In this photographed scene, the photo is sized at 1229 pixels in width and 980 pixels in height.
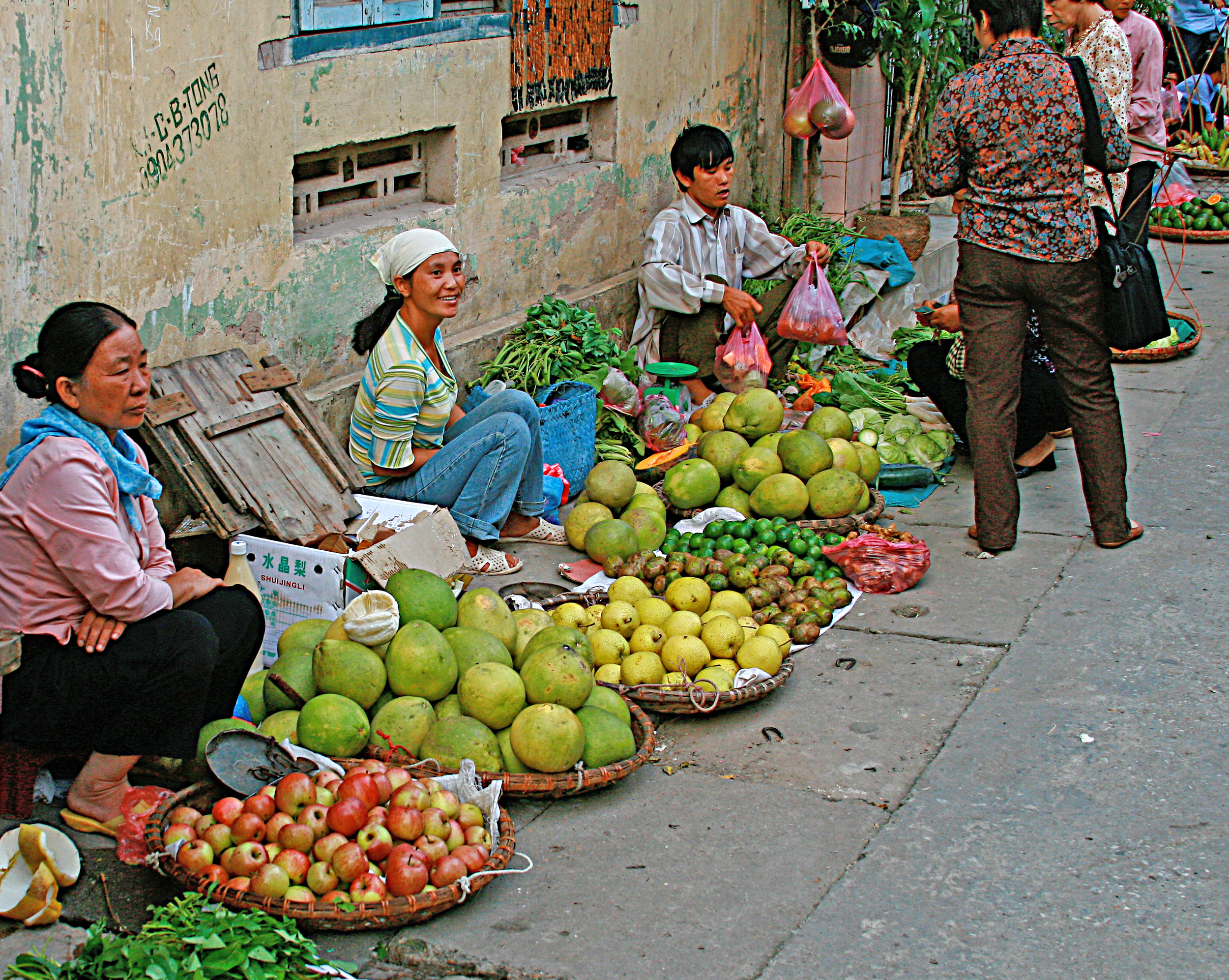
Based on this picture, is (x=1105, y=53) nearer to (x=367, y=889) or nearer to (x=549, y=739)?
(x=549, y=739)

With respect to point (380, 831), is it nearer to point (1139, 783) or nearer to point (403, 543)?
point (403, 543)

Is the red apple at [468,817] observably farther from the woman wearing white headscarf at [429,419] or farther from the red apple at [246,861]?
the woman wearing white headscarf at [429,419]

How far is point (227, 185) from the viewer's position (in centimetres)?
456

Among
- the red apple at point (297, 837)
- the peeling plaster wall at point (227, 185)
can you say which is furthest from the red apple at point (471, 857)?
the peeling plaster wall at point (227, 185)

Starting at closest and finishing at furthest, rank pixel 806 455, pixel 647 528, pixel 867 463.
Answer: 1. pixel 647 528
2. pixel 806 455
3. pixel 867 463

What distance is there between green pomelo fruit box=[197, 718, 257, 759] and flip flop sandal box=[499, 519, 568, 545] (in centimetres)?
197

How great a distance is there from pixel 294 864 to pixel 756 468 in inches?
120

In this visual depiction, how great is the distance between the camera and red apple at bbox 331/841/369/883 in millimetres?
2900

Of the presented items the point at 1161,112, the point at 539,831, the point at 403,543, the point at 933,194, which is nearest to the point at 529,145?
the point at 933,194

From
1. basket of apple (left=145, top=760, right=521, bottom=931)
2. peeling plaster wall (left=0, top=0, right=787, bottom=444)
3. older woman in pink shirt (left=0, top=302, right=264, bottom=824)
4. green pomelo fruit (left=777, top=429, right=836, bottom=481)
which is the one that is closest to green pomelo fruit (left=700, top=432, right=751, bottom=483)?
green pomelo fruit (left=777, top=429, right=836, bottom=481)

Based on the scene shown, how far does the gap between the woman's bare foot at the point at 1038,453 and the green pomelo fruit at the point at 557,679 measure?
319 centimetres

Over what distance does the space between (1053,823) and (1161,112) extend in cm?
542

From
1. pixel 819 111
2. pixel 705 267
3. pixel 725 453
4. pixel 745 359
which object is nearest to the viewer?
pixel 725 453

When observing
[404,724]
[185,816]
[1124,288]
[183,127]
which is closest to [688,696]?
[404,724]
